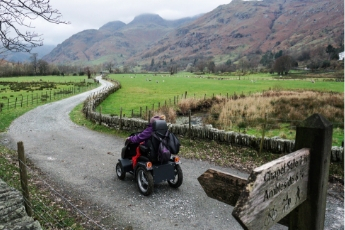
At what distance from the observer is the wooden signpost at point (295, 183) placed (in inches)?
59.5

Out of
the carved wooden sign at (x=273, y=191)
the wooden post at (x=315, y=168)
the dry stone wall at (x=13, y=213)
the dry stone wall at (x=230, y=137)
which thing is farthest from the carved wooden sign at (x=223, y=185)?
the dry stone wall at (x=230, y=137)

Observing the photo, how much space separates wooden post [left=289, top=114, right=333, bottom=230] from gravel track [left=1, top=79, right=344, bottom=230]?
4230 mm

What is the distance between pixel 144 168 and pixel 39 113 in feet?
61.4

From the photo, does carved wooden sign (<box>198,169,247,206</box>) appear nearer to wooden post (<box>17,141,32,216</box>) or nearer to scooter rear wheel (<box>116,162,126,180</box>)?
wooden post (<box>17,141,32,216</box>)

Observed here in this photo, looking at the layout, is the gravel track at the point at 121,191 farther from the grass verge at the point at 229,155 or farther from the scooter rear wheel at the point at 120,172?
the grass verge at the point at 229,155

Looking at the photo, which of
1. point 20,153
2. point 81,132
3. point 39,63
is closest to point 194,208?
point 20,153

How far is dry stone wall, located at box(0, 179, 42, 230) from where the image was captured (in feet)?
13.9

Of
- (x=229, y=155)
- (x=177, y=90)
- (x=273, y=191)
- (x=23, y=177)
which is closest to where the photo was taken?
(x=273, y=191)

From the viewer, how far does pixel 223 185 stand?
1887 millimetres

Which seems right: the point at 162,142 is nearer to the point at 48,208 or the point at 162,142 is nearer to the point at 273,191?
the point at 48,208

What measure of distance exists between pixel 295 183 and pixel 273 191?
26cm

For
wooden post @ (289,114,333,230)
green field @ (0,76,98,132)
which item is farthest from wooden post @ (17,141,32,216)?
green field @ (0,76,98,132)

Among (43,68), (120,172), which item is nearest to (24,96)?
(120,172)

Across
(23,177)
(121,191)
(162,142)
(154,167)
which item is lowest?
(121,191)
